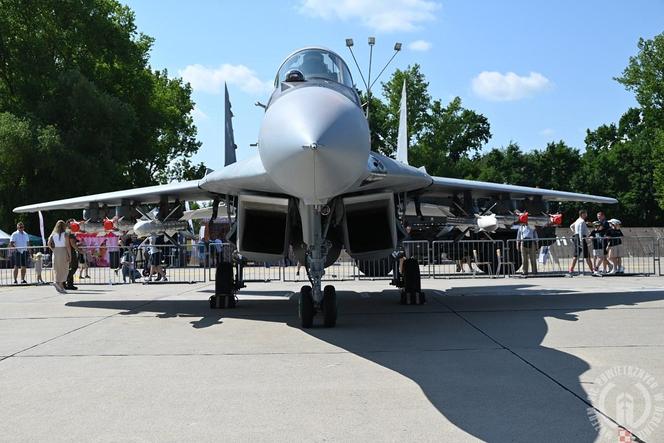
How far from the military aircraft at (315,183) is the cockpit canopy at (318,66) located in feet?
0.05

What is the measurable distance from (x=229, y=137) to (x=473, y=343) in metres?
11.1

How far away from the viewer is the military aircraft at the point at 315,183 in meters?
4.82

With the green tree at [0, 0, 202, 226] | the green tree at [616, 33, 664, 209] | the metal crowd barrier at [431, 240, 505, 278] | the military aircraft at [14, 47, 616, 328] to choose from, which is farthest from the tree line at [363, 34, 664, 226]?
the military aircraft at [14, 47, 616, 328]

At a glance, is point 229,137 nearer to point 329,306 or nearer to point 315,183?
point 329,306

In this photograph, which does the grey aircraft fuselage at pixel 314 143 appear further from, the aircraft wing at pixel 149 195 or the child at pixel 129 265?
the child at pixel 129 265

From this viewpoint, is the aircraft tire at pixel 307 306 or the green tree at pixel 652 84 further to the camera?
the green tree at pixel 652 84

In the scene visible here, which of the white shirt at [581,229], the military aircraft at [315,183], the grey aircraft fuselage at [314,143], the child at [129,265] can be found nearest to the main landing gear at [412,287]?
the military aircraft at [315,183]

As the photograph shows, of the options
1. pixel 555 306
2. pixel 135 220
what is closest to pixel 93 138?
pixel 135 220

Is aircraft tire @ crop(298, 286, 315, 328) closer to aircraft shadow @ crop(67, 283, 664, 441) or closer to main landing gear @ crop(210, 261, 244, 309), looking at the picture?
aircraft shadow @ crop(67, 283, 664, 441)

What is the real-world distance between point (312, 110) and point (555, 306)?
5928 millimetres

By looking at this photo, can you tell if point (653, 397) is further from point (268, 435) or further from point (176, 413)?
point (176, 413)

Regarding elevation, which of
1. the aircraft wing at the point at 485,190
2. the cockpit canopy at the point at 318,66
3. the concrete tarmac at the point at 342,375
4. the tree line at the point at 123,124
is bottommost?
the concrete tarmac at the point at 342,375

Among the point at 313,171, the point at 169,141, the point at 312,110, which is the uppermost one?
the point at 169,141

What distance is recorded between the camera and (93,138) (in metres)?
35.0
